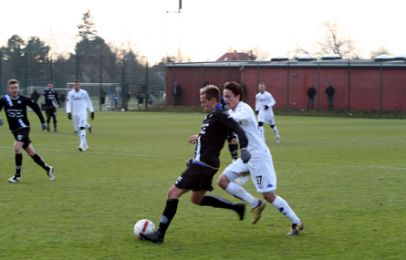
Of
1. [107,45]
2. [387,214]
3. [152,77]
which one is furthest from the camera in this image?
[107,45]

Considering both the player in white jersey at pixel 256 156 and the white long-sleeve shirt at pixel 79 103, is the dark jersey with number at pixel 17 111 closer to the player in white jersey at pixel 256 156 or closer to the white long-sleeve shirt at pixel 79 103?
the player in white jersey at pixel 256 156

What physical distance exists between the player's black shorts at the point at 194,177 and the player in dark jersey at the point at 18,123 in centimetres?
614

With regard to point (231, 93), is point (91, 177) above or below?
below

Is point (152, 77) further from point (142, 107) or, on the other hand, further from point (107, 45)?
point (107, 45)

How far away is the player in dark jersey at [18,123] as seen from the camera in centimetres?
1409

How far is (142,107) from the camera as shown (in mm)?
A: 62688

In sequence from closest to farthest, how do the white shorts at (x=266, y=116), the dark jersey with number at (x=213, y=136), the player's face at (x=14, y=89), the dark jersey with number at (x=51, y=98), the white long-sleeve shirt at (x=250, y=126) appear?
1. the dark jersey with number at (x=213, y=136)
2. the white long-sleeve shirt at (x=250, y=126)
3. the player's face at (x=14, y=89)
4. the white shorts at (x=266, y=116)
5. the dark jersey with number at (x=51, y=98)

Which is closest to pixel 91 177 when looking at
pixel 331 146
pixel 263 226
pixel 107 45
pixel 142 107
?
pixel 263 226

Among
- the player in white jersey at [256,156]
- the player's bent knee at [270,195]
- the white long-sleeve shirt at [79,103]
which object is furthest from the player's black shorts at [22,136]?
the white long-sleeve shirt at [79,103]

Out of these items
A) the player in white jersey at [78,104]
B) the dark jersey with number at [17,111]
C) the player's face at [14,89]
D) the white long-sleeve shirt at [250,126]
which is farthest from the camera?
the player in white jersey at [78,104]

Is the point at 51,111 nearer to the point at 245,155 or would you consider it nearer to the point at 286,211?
the point at 286,211

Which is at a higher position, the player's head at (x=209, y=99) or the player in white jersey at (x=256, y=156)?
the player's head at (x=209, y=99)

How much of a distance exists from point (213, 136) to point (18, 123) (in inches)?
257

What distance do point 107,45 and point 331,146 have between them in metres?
66.7
